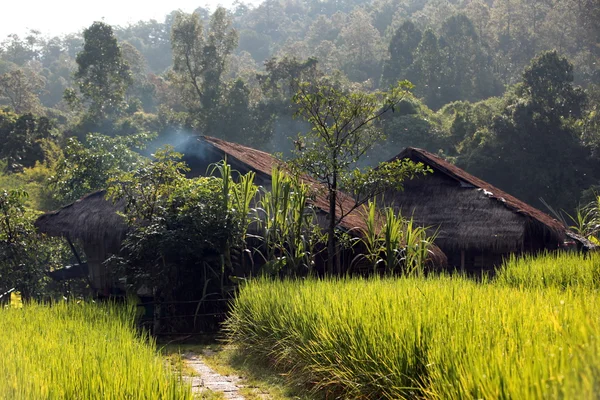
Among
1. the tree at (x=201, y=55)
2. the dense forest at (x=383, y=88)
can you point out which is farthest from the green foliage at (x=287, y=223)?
the tree at (x=201, y=55)

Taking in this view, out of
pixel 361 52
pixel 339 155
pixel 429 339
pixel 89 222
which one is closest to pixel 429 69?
pixel 361 52

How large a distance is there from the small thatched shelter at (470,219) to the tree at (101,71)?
19.0 metres

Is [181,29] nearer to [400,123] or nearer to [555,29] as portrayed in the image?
[400,123]

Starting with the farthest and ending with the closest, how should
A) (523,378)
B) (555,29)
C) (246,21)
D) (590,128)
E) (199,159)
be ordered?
1. (246,21)
2. (555,29)
3. (590,128)
4. (199,159)
5. (523,378)

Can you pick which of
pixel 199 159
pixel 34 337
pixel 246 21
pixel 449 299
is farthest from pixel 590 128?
pixel 246 21

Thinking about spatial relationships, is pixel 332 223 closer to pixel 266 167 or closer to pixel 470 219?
pixel 266 167

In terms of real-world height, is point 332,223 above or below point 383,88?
below

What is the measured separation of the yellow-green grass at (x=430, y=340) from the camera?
10.4 ft

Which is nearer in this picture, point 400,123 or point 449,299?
point 449,299

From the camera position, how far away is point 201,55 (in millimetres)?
33250

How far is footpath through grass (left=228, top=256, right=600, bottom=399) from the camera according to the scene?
319cm

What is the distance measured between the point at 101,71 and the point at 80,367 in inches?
1144

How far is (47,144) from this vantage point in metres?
24.5

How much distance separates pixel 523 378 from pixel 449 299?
8.55 ft
